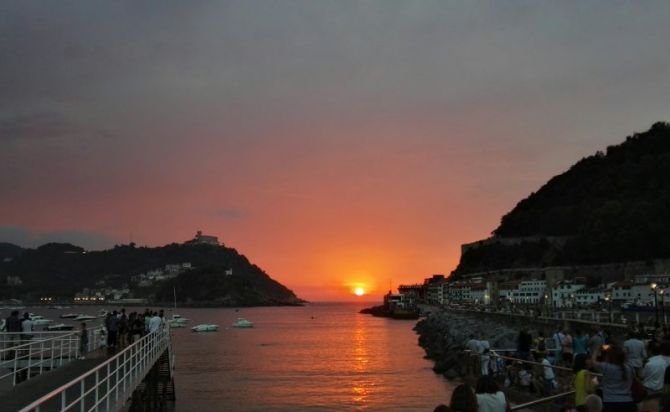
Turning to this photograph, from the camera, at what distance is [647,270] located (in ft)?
363

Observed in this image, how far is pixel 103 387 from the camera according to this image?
48.2 ft

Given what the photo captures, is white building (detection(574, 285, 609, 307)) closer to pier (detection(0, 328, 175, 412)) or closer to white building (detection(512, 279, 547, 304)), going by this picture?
white building (detection(512, 279, 547, 304))

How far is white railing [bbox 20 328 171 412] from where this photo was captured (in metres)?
9.01

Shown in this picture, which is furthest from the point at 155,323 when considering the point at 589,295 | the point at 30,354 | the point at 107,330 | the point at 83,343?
the point at 589,295

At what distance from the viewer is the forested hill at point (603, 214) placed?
117m

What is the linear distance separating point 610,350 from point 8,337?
67.3 ft

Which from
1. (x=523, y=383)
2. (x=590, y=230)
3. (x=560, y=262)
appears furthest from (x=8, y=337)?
(x=560, y=262)

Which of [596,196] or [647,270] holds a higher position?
[596,196]

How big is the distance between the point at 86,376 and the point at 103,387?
543cm

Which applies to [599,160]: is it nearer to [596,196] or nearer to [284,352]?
[596,196]

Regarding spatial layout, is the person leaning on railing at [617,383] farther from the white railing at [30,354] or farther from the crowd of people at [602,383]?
the white railing at [30,354]

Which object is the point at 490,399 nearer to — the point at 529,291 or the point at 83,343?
the point at 83,343

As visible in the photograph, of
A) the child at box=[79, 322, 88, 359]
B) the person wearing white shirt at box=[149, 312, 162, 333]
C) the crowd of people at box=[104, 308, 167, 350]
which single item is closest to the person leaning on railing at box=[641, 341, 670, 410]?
the child at box=[79, 322, 88, 359]

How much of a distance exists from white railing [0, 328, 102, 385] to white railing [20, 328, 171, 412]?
1901mm
